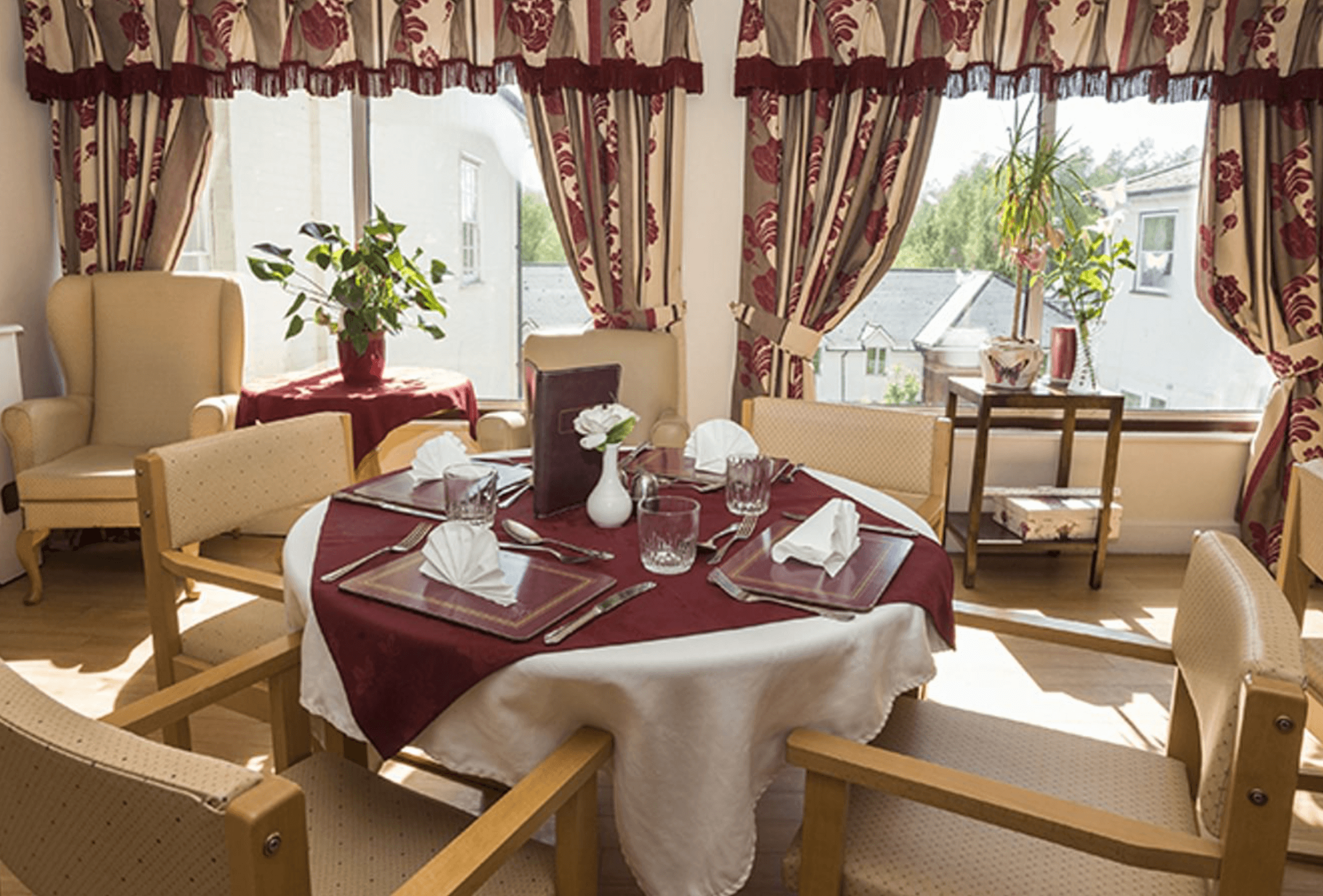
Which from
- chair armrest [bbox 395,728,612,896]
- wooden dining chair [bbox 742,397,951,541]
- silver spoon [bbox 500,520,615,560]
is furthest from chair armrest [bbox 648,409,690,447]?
chair armrest [bbox 395,728,612,896]

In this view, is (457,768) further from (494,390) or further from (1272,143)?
(1272,143)

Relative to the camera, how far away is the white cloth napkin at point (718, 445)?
6.83 feet

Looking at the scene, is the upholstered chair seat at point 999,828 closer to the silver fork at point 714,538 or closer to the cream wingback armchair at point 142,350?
the silver fork at point 714,538

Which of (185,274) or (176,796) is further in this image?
(185,274)

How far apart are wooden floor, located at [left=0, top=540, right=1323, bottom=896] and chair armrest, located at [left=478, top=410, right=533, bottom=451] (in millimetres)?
1047

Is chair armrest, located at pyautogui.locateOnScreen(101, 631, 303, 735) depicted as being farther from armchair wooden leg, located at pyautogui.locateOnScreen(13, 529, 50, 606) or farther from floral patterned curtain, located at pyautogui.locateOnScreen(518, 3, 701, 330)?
floral patterned curtain, located at pyautogui.locateOnScreen(518, 3, 701, 330)

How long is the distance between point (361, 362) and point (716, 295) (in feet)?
4.71

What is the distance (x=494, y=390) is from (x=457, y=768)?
3100 mm

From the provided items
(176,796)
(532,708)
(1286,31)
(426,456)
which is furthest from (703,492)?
(1286,31)

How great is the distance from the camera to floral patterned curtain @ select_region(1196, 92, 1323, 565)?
12.0 ft

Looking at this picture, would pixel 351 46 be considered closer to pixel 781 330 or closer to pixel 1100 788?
pixel 781 330

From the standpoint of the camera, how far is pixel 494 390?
14.2 feet

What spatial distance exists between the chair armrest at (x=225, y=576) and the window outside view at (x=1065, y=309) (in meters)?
2.91
